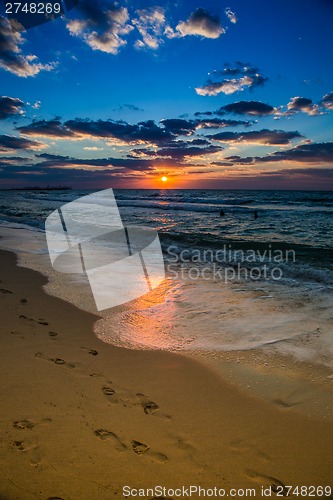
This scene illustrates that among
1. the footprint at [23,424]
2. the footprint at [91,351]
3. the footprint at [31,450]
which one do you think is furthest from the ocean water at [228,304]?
the footprint at [31,450]

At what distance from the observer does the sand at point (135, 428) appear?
81.5 inches

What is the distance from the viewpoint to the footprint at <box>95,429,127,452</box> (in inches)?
89.5

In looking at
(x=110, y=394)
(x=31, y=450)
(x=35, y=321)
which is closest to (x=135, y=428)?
(x=110, y=394)

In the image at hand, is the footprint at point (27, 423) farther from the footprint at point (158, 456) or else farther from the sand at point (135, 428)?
the footprint at point (158, 456)

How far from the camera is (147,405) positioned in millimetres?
2779

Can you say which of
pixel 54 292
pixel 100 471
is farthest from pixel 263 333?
pixel 54 292

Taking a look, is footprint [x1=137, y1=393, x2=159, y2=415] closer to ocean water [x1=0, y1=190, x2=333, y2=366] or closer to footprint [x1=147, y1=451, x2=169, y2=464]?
footprint [x1=147, y1=451, x2=169, y2=464]

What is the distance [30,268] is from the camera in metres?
7.67

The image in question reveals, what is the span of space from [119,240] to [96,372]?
10562mm

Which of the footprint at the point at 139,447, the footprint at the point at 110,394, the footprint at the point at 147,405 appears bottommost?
the footprint at the point at 139,447

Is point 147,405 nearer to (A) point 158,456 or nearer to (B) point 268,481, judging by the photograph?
(A) point 158,456

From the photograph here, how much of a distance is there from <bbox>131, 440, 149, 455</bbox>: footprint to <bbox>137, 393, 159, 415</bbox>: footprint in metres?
0.35

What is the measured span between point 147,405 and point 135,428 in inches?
12.0

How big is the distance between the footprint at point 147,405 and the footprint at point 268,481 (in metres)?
0.95
